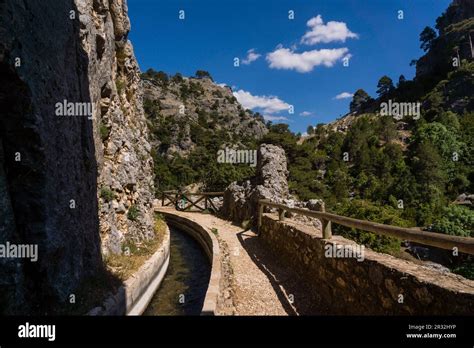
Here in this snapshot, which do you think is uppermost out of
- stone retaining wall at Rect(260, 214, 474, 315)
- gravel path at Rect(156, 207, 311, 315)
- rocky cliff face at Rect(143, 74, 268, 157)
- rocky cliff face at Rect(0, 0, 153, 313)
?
rocky cliff face at Rect(143, 74, 268, 157)

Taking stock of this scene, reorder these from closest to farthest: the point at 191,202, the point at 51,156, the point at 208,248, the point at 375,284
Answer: the point at 375,284
the point at 51,156
the point at 208,248
the point at 191,202

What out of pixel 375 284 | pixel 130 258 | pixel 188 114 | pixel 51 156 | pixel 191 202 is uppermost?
pixel 188 114

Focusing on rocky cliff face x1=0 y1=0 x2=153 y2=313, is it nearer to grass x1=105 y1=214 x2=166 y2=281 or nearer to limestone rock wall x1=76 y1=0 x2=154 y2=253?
limestone rock wall x1=76 y1=0 x2=154 y2=253

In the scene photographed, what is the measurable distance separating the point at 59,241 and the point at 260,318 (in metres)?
3.42

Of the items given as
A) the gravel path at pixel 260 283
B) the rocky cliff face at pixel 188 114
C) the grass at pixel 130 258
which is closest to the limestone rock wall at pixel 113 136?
the grass at pixel 130 258

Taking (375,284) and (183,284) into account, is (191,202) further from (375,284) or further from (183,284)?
(375,284)

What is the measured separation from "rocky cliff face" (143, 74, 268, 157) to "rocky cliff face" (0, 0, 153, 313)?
37166 millimetres

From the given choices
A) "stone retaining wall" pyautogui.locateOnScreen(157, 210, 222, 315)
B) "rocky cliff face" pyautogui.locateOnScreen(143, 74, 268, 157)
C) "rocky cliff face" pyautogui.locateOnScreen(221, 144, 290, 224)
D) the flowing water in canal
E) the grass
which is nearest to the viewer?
"stone retaining wall" pyautogui.locateOnScreen(157, 210, 222, 315)

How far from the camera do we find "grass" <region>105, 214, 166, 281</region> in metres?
6.91

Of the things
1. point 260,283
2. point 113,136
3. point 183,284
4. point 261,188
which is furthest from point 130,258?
point 261,188

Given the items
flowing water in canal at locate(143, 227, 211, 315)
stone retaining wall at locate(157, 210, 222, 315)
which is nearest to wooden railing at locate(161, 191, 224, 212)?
stone retaining wall at locate(157, 210, 222, 315)

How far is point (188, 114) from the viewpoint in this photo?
222 ft

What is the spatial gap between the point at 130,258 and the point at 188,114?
62048 mm

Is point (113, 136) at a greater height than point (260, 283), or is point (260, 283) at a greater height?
point (113, 136)
